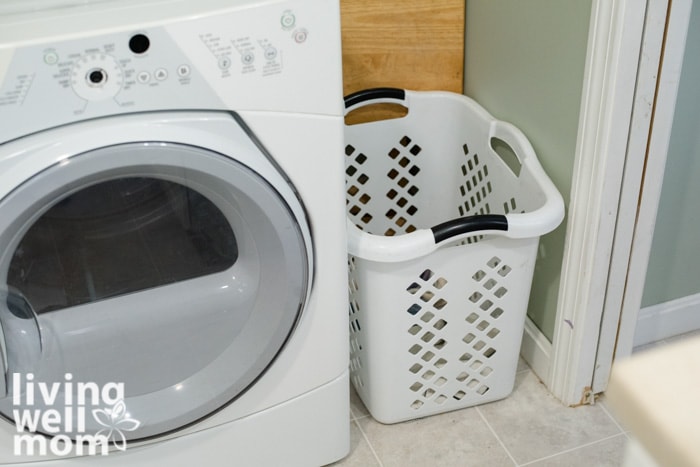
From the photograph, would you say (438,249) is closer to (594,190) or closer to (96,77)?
(594,190)

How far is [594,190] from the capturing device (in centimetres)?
141

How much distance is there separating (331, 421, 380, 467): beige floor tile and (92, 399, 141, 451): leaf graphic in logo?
1.45 ft

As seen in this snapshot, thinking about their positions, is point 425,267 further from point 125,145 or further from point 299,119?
point 125,145

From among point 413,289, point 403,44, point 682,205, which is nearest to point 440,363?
point 413,289

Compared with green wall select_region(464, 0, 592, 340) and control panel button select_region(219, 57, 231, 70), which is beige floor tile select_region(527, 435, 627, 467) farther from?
control panel button select_region(219, 57, 231, 70)

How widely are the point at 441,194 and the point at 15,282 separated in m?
1.02

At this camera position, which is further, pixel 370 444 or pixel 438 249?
pixel 370 444

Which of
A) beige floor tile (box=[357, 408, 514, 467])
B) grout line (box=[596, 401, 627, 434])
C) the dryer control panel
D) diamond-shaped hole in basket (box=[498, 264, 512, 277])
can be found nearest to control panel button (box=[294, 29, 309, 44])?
the dryer control panel

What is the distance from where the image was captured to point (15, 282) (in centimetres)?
116

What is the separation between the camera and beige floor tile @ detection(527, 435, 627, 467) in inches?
59.8

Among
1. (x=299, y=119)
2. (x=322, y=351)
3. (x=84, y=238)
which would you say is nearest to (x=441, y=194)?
(x=322, y=351)

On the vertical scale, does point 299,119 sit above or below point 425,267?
above

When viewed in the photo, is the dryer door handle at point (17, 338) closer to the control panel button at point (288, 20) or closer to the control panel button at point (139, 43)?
the control panel button at point (139, 43)

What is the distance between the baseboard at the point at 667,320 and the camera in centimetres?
173
